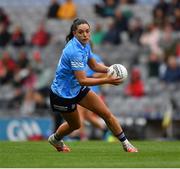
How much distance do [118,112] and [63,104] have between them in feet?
36.9

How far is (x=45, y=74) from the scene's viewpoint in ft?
89.1

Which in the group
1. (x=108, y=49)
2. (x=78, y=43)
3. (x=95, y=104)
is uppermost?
(x=78, y=43)

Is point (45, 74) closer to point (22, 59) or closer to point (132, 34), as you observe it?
point (22, 59)

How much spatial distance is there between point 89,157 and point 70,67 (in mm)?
1468

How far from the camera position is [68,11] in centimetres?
2911

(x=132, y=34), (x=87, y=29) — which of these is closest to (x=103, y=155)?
(x=87, y=29)

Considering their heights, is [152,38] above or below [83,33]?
below

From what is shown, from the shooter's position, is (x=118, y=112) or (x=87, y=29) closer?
(x=87, y=29)

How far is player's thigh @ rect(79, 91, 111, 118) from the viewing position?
1341cm

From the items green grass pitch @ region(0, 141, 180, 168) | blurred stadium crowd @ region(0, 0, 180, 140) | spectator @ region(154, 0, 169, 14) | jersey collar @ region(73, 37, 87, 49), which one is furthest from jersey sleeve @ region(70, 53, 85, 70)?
spectator @ region(154, 0, 169, 14)

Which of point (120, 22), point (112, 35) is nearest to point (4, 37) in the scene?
point (112, 35)

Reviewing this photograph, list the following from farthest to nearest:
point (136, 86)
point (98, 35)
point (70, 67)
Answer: point (98, 35) < point (136, 86) < point (70, 67)

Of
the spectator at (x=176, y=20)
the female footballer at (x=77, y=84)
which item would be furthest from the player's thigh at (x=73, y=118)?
the spectator at (x=176, y=20)

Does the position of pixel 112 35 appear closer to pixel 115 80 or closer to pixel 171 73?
pixel 171 73
